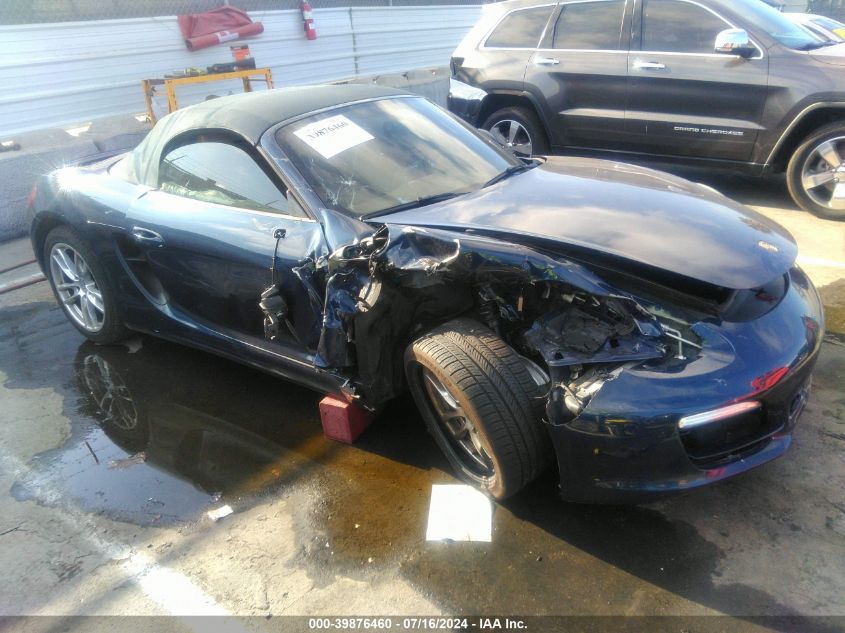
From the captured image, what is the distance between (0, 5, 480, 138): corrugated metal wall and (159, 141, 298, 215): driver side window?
6.04 meters

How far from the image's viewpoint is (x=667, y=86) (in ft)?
18.5

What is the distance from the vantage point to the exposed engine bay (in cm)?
214

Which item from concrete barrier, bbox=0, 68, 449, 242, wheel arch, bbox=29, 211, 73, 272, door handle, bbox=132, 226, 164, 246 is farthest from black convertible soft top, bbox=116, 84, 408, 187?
concrete barrier, bbox=0, 68, 449, 242

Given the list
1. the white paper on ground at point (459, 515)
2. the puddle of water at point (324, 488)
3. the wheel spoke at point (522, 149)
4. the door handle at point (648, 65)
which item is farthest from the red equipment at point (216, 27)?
the white paper on ground at point (459, 515)

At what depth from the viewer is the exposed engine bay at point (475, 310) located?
2141 millimetres

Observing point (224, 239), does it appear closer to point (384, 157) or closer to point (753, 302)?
point (384, 157)

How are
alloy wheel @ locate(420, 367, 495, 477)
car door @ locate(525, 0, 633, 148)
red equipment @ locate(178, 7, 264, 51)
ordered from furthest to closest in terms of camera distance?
red equipment @ locate(178, 7, 264, 51), car door @ locate(525, 0, 633, 148), alloy wheel @ locate(420, 367, 495, 477)

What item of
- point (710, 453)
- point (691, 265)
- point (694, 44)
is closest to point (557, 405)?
point (710, 453)

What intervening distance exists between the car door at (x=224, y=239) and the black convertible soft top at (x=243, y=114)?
88 mm

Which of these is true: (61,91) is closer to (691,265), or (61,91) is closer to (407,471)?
(407,471)

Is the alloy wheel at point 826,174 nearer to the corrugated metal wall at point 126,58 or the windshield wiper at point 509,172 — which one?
the windshield wiper at point 509,172

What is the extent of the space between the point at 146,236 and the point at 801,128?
495cm

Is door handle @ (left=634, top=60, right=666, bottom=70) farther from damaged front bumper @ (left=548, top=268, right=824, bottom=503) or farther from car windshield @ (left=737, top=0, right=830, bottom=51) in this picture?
damaged front bumper @ (left=548, top=268, right=824, bottom=503)

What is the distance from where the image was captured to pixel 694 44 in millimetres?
5520
